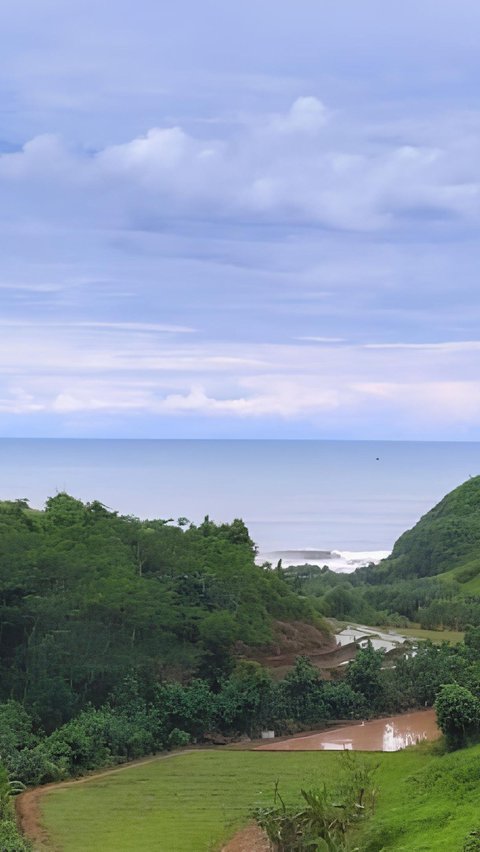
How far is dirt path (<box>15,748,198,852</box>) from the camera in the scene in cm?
1620

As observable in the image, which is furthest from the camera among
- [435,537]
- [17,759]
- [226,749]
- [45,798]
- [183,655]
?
[435,537]

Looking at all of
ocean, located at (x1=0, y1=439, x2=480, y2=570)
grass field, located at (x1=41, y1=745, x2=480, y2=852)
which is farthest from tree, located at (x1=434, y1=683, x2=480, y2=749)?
ocean, located at (x1=0, y1=439, x2=480, y2=570)

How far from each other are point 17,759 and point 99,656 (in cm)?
572

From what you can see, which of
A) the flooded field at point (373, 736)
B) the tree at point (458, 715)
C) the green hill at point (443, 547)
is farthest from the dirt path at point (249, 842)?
the green hill at point (443, 547)

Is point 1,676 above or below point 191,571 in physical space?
below

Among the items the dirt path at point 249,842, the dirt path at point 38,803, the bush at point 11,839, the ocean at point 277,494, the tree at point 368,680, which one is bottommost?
the dirt path at point 38,803

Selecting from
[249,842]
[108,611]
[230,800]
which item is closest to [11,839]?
[249,842]

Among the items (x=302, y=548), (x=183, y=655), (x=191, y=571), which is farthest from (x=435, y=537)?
(x=183, y=655)

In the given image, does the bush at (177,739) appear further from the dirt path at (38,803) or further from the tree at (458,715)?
the tree at (458,715)

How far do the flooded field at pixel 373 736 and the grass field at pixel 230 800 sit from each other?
1081 mm

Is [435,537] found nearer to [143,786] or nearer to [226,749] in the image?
[226,749]

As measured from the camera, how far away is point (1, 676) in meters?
25.3

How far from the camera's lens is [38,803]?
18.2 metres

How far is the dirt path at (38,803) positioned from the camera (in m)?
16.2
